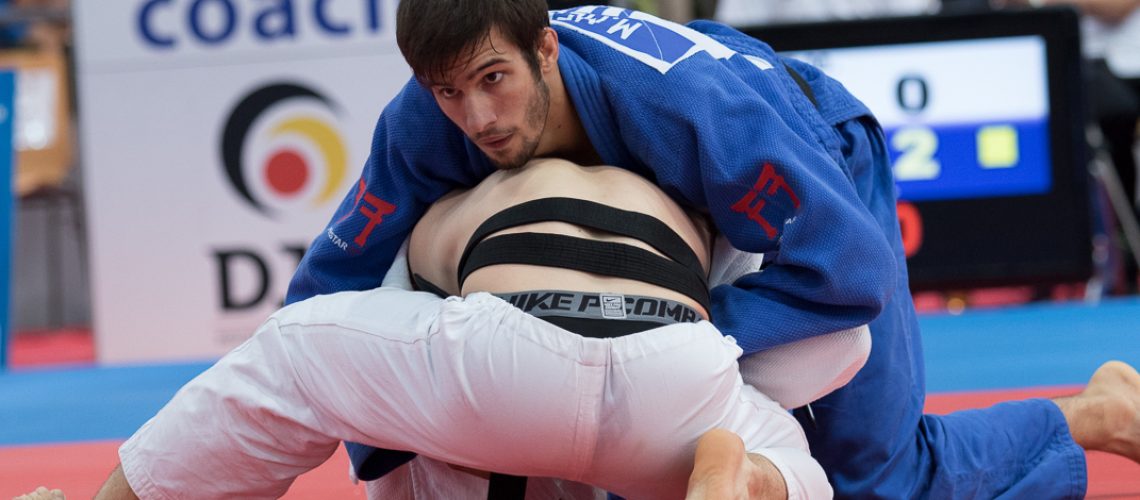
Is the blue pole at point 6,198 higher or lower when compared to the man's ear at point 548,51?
lower

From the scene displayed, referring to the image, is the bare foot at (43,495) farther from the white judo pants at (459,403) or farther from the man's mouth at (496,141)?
the man's mouth at (496,141)

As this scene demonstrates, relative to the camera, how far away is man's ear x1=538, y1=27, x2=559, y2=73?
2.02m

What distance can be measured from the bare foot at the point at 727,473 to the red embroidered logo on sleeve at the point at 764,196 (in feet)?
1.12

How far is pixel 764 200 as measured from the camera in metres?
1.87

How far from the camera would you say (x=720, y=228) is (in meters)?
1.98

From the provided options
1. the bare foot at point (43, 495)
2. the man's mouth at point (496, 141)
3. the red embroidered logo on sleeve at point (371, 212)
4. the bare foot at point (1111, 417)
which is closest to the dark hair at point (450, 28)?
the man's mouth at point (496, 141)

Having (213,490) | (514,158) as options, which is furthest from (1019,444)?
(213,490)

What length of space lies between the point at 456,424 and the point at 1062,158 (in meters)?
3.91

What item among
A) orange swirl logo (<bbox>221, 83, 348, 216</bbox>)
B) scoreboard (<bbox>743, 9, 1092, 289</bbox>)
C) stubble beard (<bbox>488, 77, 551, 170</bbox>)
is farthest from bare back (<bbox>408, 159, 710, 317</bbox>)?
scoreboard (<bbox>743, 9, 1092, 289</bbox>)

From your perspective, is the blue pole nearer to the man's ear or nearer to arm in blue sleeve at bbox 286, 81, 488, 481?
arm in blue sleeve at bbox 286, 81, 488, 481

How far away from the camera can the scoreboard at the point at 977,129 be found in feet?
16.3

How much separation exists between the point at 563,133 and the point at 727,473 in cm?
68

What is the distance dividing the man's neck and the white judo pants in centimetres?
36

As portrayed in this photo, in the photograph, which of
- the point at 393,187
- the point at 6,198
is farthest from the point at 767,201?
the point at 6,198
